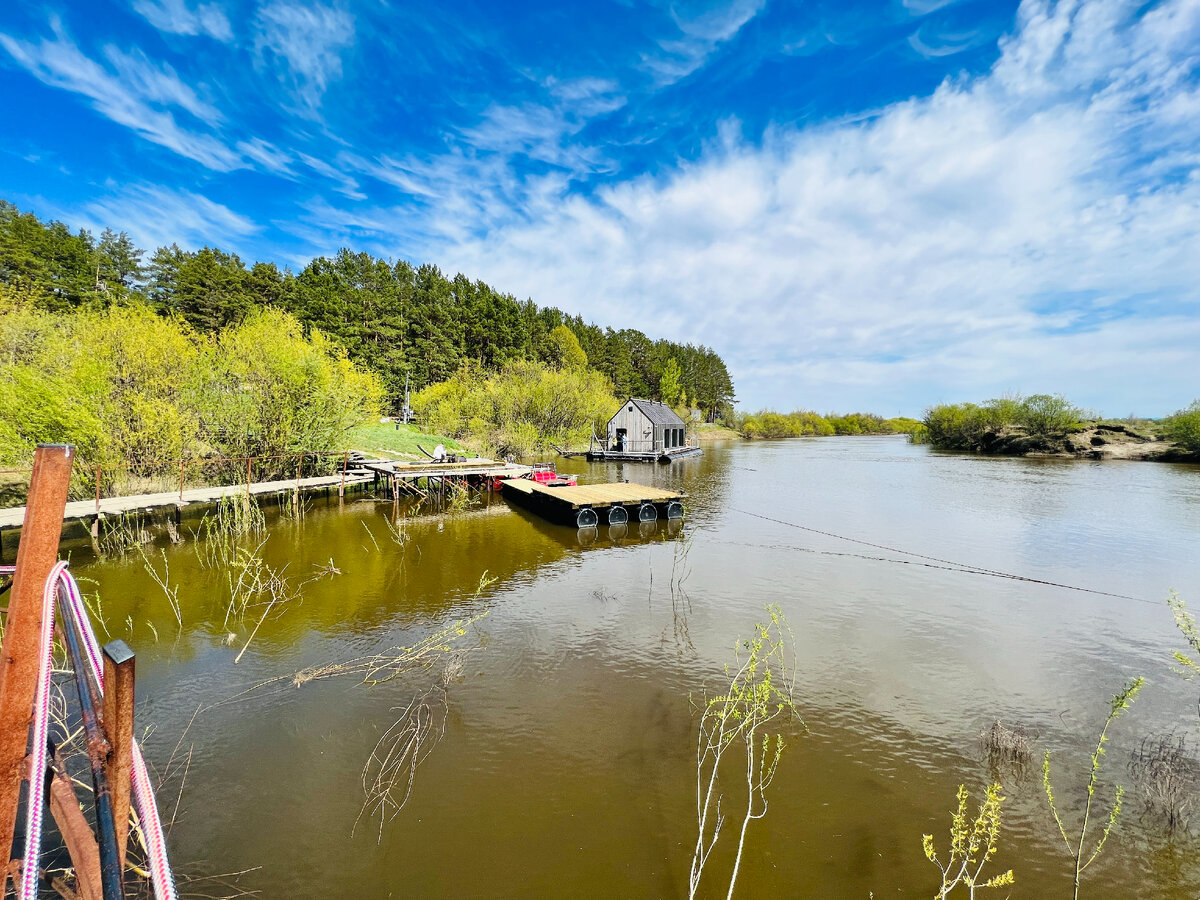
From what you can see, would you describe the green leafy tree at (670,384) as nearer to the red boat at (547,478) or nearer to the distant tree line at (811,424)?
the distant tree line at (811,424)

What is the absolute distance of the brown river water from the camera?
178 inches

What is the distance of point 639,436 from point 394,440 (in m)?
18.8

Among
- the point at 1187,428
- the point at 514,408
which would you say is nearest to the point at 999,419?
the point at 1187,428

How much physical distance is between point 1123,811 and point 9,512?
66.5 ft

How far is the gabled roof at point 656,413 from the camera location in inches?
1633

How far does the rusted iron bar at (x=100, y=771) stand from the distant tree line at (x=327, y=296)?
4477 centimetres

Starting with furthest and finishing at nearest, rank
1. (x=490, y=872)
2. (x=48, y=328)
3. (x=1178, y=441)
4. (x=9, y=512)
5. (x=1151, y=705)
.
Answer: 1. (x=1178, y=441)
2. (x=48, y=328)
3. (x=9, y=512)
4. (x=1151, y=705)
5. (x=490, y=872)

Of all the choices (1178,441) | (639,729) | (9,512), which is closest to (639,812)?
(639,729)

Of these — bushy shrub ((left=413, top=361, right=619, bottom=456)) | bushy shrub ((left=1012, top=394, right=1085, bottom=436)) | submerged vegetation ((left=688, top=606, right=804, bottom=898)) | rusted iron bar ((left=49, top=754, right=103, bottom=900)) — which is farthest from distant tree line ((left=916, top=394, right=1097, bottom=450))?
rusted iron bar ((left=49, top=754, right=103, bottom=900))

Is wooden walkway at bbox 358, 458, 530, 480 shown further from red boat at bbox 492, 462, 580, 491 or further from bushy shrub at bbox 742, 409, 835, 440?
bushy shrub at bbox 742, 409, 835, 440

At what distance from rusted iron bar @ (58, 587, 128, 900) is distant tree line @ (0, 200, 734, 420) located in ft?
147

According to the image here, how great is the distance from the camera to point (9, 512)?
1179 cm

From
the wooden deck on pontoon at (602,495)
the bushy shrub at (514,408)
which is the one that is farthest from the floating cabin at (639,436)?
the wooden deck on pontoon at (602,495)

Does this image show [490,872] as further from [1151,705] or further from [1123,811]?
[1151,705]
